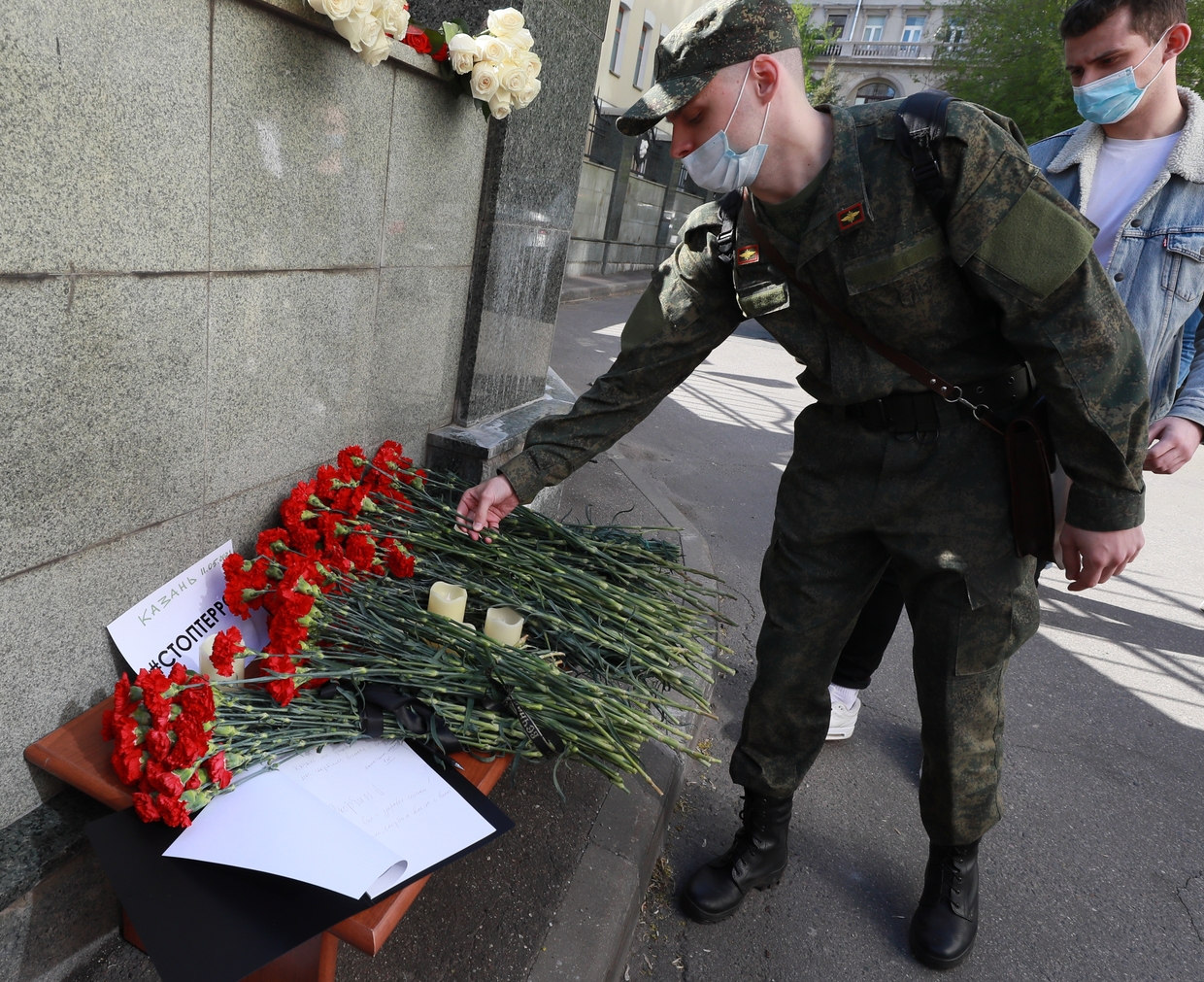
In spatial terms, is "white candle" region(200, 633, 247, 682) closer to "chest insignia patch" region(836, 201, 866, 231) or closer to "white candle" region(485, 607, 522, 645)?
"white candle" region(485, 607, 522, 645)

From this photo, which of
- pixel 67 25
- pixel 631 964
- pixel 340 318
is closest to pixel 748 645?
pixel 631 964

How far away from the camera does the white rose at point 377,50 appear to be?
1.96 metres

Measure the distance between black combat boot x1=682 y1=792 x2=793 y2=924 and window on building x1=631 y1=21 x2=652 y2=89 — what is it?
25227 millimetres

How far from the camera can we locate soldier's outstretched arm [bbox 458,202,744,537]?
85.7 inches

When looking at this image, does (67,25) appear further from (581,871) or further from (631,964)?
(631,964)

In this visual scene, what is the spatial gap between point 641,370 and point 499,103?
0.96 m

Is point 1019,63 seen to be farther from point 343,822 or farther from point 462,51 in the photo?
point 343,822

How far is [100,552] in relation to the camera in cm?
179

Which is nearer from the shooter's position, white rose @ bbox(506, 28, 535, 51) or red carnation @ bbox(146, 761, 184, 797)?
red carnation @ bbox(146, 761, 184, 797)

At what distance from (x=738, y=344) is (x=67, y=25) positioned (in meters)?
11.4

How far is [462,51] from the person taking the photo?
95.0 inches

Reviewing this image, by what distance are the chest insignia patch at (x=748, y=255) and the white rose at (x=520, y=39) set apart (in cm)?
104

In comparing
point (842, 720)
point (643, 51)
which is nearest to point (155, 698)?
point (842, 720)

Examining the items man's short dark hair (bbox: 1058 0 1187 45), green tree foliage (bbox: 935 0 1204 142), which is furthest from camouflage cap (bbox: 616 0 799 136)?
green tree foliage (bbox: 935 0 1204 142)
